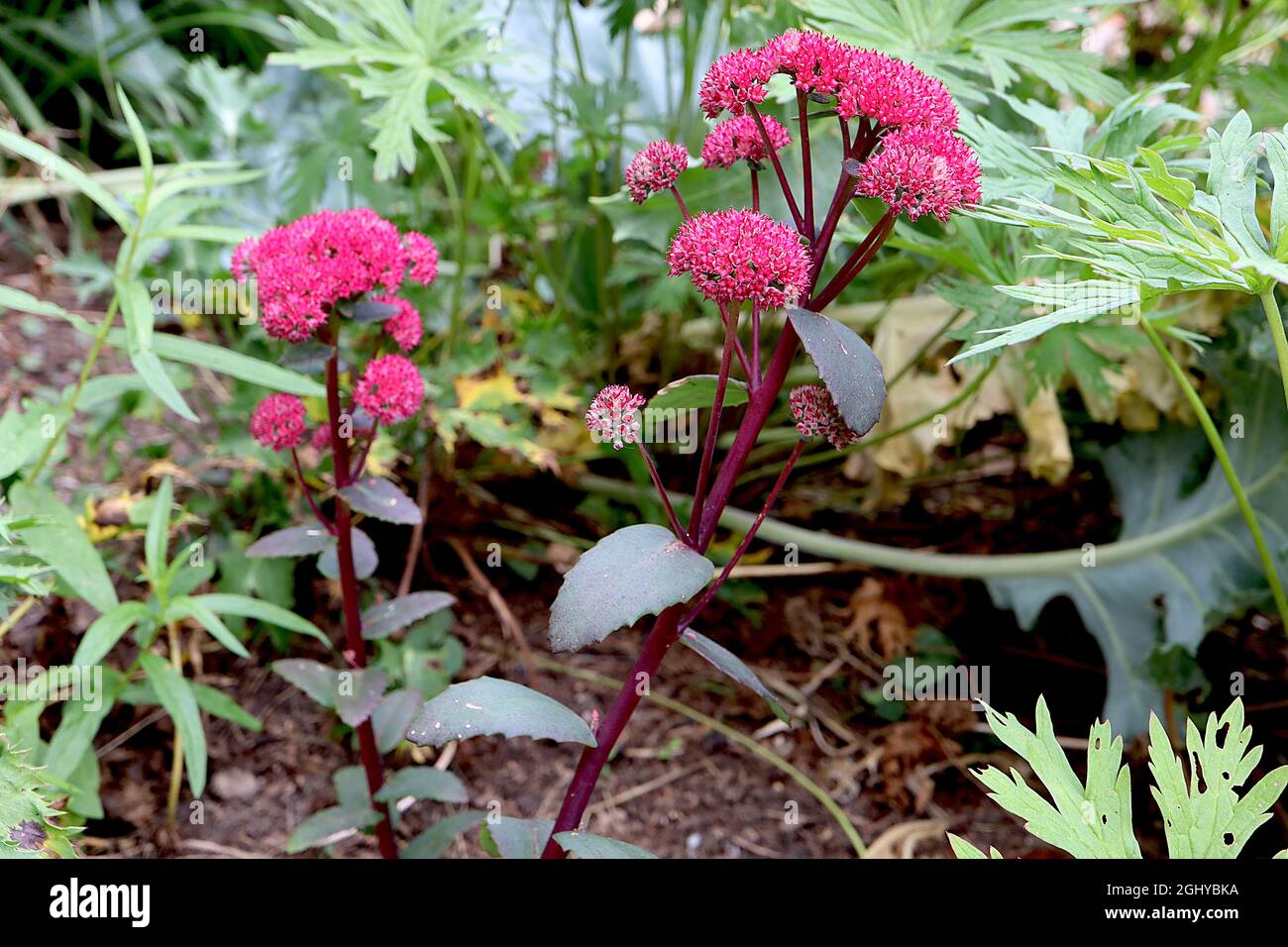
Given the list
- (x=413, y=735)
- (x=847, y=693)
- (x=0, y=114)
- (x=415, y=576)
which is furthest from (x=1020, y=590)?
(x=0, y=114)

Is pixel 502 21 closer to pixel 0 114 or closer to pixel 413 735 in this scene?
pixel 413 735

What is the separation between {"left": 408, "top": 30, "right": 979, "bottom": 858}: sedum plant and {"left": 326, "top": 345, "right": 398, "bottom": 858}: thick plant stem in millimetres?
280

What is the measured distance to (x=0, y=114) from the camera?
234 cm

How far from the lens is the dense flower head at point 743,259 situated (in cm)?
70

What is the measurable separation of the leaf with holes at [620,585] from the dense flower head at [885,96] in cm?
34

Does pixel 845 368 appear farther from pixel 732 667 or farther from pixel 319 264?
pixel 319 264

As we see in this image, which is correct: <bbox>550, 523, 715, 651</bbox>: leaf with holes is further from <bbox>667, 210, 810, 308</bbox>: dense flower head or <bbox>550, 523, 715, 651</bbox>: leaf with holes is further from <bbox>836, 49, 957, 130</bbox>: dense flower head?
<bbox>836, 49, 957, 130</bbox>: dense flower head

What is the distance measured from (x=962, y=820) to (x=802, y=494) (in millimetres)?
707

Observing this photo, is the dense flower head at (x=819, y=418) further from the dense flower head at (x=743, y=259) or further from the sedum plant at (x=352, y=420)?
the sedum plant at (x=352, y=420)

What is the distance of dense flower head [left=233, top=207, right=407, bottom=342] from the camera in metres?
0.92

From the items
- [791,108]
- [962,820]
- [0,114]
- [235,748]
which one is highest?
[0,114]

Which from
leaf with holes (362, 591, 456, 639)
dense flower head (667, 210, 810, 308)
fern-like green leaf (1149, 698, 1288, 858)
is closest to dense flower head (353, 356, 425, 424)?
leaf with holes (362, 591, 456, 639)

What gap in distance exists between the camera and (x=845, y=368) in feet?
2.37

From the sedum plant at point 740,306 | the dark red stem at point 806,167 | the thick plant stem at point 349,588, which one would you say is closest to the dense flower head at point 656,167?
the sedum plant at point 740,306
